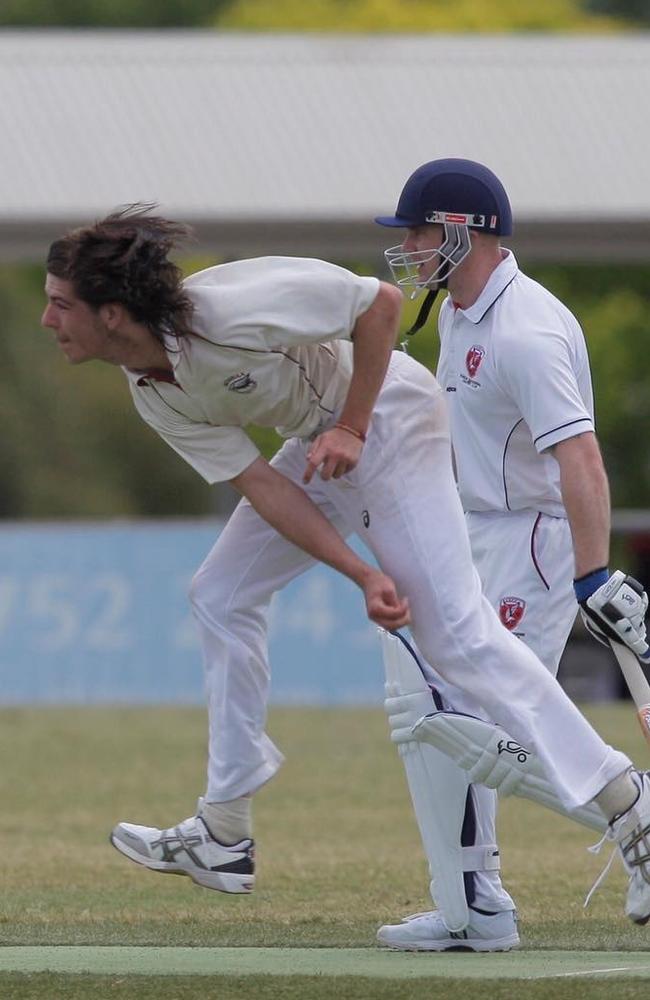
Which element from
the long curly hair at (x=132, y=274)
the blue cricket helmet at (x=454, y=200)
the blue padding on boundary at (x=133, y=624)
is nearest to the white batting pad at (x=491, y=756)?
the long curly hair at (x=132, y=274)

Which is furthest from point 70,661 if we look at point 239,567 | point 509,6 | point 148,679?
point 509,6

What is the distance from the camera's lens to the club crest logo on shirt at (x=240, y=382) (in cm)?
490

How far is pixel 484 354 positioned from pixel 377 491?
539 mm

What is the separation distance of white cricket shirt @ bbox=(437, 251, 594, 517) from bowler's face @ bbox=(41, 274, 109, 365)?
1047 millimetres

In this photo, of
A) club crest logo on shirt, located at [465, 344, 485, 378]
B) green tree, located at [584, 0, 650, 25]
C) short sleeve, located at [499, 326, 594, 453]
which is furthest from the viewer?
green tree, located at [584, 0, 650, 25]

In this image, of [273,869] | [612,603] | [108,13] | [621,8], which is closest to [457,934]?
[612,603]

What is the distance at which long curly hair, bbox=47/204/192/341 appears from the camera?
4.78 metres

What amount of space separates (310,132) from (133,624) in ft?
15.3

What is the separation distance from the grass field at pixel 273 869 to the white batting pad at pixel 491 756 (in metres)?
0.43

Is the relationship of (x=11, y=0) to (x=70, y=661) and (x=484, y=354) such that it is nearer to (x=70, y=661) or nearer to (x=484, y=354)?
(x=70, y=661)

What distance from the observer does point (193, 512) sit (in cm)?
3628

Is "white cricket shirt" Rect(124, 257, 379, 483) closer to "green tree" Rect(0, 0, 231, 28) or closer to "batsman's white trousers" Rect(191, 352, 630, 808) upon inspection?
"batsman's white trousers" Rect(191, 352, 630, 808)

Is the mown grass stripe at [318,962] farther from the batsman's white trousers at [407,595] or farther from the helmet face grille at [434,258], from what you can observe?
the helmet face grille at [434,258]

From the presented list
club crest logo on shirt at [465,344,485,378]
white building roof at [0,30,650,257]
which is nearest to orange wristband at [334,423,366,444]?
club crest logo on shirt at [465,344,485,378]
